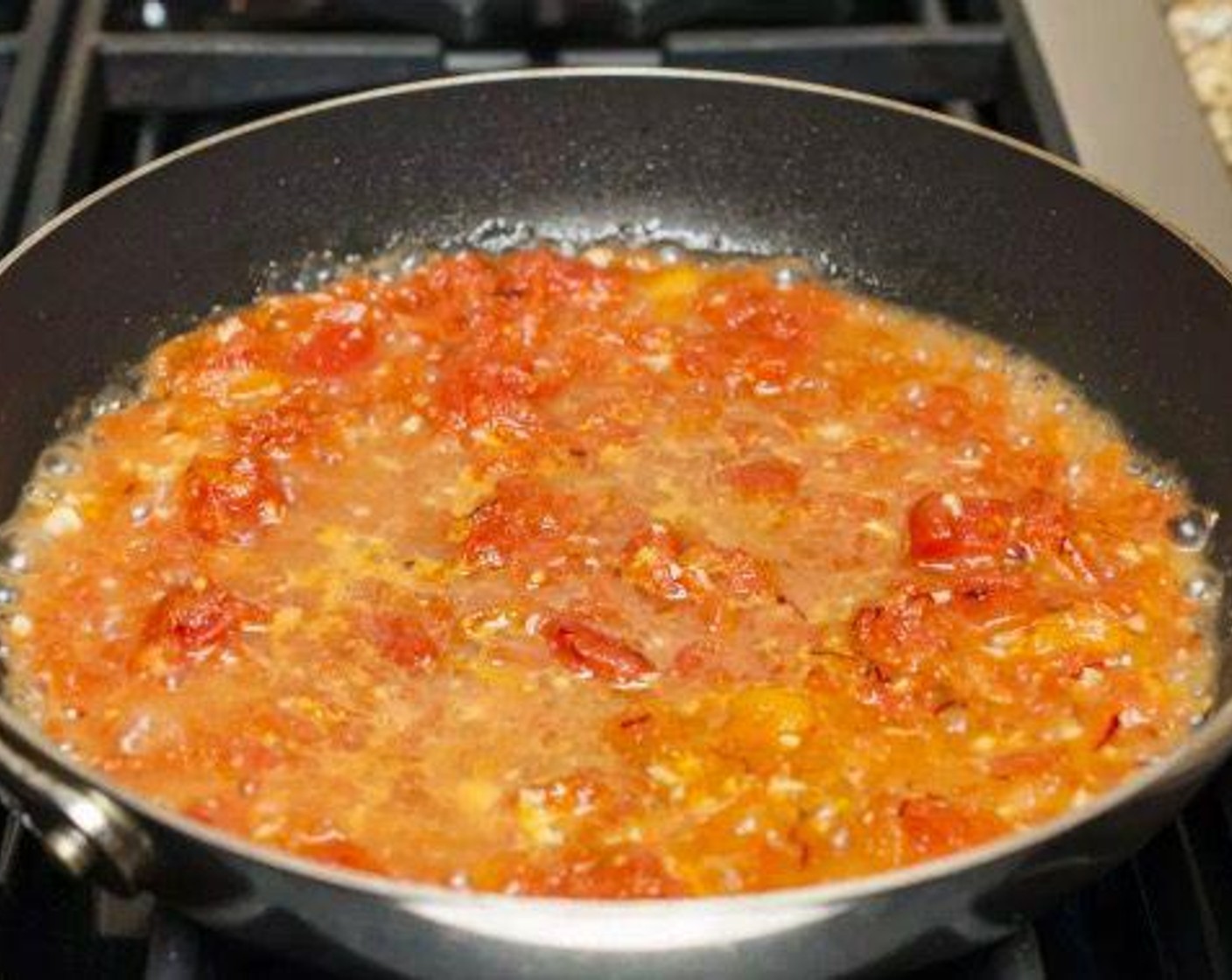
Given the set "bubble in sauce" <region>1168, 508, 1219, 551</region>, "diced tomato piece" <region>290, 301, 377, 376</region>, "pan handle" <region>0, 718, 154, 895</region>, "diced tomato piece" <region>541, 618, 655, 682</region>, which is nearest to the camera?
"pan handle" <region>0, 718, 154, 895</region>

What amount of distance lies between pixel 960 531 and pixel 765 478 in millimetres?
230

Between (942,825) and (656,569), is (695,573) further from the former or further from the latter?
(942,825)

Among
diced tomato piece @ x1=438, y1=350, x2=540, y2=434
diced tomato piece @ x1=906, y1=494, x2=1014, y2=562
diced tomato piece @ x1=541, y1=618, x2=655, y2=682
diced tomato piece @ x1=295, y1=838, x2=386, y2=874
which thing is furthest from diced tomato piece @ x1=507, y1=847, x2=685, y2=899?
diced tomato piece @ x1=438, y1=350, x2=540, y2=434

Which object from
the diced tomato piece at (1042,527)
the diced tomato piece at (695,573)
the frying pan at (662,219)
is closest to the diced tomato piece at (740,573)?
the diced tomato piece at (695,573)

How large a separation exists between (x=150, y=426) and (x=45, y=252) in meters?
0.24

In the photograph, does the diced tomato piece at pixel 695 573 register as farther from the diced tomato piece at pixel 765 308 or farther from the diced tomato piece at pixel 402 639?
the diced tomato piece at pixel 765 308

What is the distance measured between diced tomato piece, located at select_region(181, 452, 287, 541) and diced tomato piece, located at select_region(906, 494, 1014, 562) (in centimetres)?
70

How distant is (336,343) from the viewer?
239 cm

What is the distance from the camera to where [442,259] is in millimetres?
2535

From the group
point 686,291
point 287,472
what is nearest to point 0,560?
point 287,472

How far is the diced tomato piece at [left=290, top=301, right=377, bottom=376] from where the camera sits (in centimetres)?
237

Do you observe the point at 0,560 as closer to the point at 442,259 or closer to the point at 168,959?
the point at 168,959

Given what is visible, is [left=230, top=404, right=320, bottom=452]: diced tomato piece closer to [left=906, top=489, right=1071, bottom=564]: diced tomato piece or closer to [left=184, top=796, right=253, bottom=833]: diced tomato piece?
[left=184, top=796, right=253, bottom=833]: diced tomato piece

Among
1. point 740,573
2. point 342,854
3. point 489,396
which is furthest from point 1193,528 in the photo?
point 342,854
